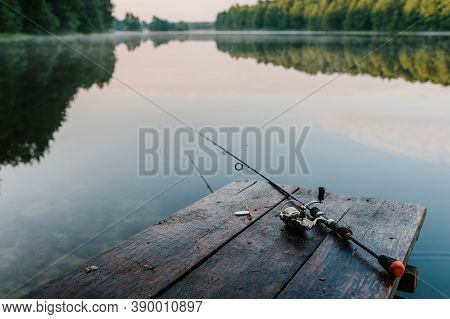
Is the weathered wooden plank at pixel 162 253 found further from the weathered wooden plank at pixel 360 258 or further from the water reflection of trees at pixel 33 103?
the water reflection of trees at pixel 33 103

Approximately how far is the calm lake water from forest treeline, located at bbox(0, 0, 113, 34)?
3516 centimetres

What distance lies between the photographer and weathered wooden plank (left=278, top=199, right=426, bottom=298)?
2.71m

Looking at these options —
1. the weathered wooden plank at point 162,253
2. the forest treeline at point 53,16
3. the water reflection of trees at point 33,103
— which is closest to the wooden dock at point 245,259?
the weathered wooden plank at point 162,253

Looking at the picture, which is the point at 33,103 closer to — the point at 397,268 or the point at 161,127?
the point at 161,127

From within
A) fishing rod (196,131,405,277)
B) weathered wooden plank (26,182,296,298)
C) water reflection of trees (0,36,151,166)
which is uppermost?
fishing rod (196,131,405,277)

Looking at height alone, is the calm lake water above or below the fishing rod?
below

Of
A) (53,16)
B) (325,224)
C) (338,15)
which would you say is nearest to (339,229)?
(325,224)

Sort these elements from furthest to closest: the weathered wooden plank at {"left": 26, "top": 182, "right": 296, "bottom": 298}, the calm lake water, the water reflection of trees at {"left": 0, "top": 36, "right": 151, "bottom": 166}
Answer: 1. the water reflection of trees at {"left": 0, "top": 36, "right": 151, "bottom": 166}
2. the calm lake water
3. the weathered wooden plank at {"left": 26, "top": 182, "right": 296, "bottom": 298}

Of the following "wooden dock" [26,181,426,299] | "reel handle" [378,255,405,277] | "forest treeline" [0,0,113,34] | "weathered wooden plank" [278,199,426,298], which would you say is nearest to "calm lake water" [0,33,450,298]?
"weathered wooden plank" [278,199,426,298]

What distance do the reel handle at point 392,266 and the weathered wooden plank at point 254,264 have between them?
19.7 inches

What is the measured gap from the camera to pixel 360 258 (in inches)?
121

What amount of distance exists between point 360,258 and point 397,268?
0.34 m

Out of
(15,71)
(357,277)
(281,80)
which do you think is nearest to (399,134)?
(357,277)

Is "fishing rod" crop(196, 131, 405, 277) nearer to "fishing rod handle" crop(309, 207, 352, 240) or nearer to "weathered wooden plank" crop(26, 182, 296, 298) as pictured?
"fishing rod handle" crop(309, 207, 352, 240)
